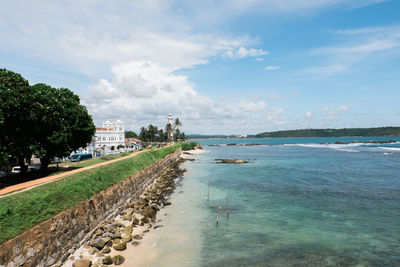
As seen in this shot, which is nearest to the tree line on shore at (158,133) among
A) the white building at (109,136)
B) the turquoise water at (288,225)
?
the white building at (109,136)

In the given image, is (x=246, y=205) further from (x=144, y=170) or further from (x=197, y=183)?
(x=144, y=170)

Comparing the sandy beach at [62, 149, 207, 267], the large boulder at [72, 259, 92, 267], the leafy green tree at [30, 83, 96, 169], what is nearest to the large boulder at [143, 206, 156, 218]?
the sandy beach at [62, 149, 207, 267]

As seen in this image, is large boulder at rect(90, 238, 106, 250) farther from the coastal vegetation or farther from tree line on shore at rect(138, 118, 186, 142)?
tree line on shore at rect(138, 118, 186, 142)

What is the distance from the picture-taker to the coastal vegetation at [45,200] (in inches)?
504

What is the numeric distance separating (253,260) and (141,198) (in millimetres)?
18050

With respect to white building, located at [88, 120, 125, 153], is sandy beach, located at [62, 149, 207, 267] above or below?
below

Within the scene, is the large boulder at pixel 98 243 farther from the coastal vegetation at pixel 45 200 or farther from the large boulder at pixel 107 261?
the coastal vegetation at pixel 45 200

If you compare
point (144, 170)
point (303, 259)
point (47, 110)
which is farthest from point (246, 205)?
point (47, 110)

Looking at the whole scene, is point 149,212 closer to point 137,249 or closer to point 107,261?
point 137,249

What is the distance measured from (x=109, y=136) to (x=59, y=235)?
77.7m

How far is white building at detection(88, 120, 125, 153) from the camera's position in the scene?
84.2 m

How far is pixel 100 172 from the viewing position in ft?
81.1

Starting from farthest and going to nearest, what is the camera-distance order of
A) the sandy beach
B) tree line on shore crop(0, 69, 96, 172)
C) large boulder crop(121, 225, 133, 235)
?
1. tree line on shore crop(0, 69, 96, 172)
2. large boulder crop(121, 225, 133, 235)
3. the sandy beach

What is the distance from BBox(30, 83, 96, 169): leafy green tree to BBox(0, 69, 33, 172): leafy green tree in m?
0.70
